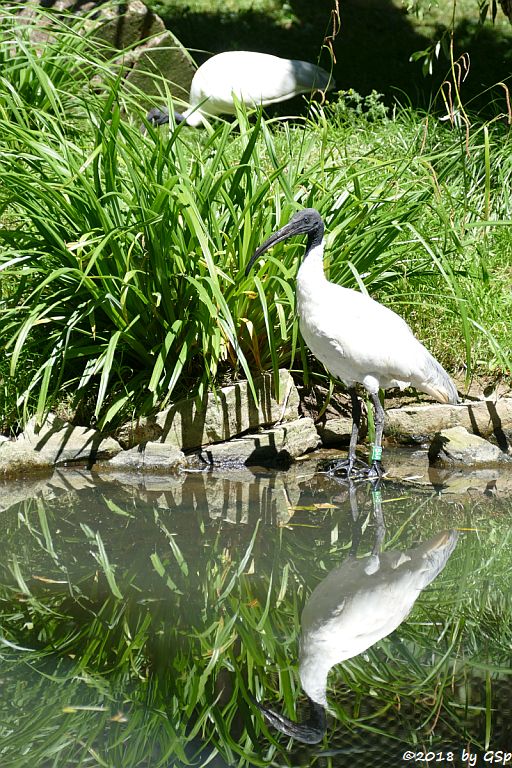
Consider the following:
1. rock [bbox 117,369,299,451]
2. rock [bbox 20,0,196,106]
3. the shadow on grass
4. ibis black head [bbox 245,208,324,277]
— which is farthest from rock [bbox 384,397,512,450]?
the shadow on grass

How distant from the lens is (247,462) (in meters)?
4.89

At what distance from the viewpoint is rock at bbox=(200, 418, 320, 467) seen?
4.88 metres

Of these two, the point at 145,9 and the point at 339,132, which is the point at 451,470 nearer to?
the point at 339,132

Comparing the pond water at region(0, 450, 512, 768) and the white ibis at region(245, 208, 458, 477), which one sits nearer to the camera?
the pond water at region(0, 450, 512, 768)

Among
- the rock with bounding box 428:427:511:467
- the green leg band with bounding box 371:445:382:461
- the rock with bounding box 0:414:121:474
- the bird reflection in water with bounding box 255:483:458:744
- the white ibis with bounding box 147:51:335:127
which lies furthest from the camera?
the white ibis with bounding box 147:51:335:127

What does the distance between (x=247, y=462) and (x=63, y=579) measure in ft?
5.79

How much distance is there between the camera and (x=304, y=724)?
2.28 metres

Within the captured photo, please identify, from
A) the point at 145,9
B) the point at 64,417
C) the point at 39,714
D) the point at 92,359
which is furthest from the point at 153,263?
the point at 145,9

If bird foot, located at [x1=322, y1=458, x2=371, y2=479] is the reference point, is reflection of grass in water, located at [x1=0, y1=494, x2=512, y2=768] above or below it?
above

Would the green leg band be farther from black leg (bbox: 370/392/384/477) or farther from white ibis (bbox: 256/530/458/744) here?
white ibis (bbox: 256/530/458/744)

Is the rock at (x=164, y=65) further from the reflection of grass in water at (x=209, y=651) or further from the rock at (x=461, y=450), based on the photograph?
the reflection of grass in water at (x=209, y=651)

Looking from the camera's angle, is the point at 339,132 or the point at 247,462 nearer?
the point at 247,462

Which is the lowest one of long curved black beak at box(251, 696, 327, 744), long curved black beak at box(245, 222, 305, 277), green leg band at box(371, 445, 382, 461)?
green leg band at box(371, 445, 382, 461)

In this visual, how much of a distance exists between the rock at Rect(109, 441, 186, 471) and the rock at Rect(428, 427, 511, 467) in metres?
1.31
